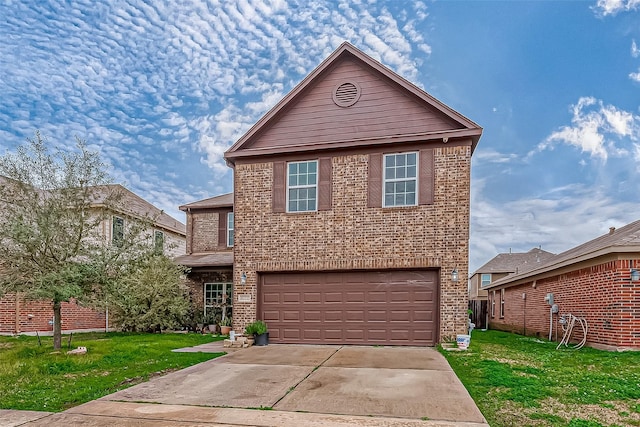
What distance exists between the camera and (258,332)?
11383 millimetres

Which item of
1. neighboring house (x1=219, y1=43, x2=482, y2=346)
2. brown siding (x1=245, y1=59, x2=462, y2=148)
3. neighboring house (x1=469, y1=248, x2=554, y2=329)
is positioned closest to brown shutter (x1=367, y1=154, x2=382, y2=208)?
neighboring house (x1=219, y1=43, x2=482, y2=346)

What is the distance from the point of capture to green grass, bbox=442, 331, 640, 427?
4.81 m

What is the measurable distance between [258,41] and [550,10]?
936 cm

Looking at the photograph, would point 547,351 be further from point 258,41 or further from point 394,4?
point 258,41

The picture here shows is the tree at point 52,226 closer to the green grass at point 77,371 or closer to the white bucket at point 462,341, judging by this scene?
the green grass at point 77,371

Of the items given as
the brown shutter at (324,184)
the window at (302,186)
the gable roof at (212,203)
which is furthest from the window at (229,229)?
the brown shutter at (324,184)

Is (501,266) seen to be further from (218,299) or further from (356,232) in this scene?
(356,232)

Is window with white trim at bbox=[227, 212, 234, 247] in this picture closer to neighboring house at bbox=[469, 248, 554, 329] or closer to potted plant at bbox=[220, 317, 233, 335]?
potted plant at bbox=[220, 317, 233, 335]

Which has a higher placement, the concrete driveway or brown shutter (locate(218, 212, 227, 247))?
brown shutter (locate(218, 212, 227, 247))

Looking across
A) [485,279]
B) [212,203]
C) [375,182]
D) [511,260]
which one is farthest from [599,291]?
[511,260]

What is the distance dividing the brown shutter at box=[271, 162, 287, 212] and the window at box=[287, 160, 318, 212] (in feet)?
0.48

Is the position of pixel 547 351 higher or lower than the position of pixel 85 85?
lower

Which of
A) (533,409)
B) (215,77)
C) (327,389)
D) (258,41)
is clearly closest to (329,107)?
(258,41)

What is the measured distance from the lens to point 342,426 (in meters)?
4.50
